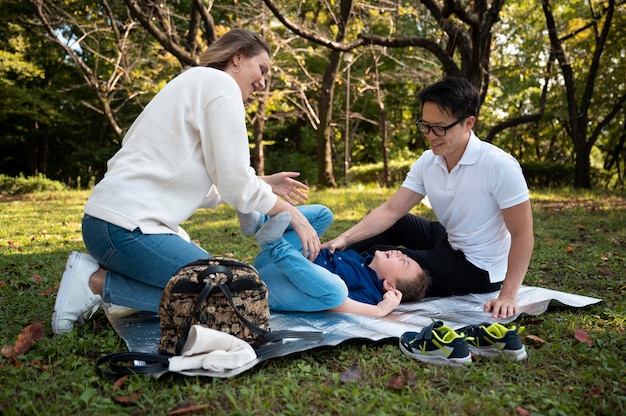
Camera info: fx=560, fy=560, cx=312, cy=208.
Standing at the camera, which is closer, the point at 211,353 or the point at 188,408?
the point at 188,408

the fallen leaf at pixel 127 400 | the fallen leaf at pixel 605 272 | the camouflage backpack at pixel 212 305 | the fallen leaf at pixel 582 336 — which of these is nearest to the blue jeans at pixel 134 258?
the camouflage backpack at pixel 212 305

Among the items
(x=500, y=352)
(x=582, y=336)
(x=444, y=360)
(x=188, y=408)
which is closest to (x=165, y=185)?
(x=188, y=408)

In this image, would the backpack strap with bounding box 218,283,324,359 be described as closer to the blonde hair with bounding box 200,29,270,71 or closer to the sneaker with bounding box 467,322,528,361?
the sneaker with bounding box 467,322,528,361

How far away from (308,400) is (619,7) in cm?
1569

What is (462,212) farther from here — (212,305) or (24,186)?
(24,186)

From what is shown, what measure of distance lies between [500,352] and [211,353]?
138cm

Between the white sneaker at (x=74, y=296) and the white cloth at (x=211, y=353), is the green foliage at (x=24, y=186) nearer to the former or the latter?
the white sneaker at (x=74, y=296)

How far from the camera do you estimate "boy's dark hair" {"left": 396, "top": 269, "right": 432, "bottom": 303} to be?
149 inches

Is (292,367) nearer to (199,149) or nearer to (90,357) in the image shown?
(90,357)

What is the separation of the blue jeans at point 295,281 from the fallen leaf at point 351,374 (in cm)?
76

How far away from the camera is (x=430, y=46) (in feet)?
35.0

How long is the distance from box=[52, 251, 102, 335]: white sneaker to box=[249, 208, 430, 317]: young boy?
986 mm

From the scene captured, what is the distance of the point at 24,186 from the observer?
1689cm

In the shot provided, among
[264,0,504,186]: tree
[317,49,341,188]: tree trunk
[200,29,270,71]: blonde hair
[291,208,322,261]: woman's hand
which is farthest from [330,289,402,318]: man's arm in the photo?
[317,49,341,188]: tree trunk
